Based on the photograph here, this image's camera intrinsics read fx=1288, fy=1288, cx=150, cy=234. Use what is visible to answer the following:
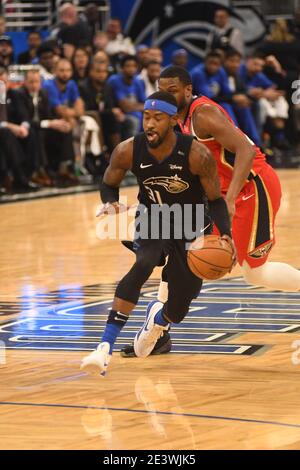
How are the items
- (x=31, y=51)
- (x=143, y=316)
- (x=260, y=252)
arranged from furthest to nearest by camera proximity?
(x=31, y=51)
(x=143, y=316)
(x=260, y=252)

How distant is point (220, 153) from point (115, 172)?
822 millimetres

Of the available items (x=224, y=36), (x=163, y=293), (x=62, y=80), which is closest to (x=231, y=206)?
(x=163, y=293)

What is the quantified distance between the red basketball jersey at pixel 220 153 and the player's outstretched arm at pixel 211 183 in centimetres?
55

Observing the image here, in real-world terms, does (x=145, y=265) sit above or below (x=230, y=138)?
below

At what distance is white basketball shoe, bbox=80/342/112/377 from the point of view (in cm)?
652

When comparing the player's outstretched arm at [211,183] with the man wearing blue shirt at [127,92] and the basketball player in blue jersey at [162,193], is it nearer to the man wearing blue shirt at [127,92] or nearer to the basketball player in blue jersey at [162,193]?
the basketball player in blue jersey at [162,193]

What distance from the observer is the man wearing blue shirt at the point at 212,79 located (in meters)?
19.4

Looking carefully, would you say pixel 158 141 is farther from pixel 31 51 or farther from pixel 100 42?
pixel 100 42

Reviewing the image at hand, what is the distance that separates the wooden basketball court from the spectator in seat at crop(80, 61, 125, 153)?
6937 millimetres

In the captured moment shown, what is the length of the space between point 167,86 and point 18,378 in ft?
5.90

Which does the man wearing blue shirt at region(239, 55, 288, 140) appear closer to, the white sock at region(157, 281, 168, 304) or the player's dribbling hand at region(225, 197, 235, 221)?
the white sock at region(157, 281, 168, 304)

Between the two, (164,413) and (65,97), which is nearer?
(164,413)

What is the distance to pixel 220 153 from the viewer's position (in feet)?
24.5
